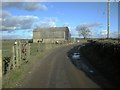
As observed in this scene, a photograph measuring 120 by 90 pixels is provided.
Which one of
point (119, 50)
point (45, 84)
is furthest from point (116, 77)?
point (45, 84)

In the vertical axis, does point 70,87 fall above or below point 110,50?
below

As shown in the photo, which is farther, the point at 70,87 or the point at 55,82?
the point at 55,82

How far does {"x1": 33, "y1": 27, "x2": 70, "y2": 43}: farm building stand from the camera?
132625 mm

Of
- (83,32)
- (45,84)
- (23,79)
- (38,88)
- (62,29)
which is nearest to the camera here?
(38,88)

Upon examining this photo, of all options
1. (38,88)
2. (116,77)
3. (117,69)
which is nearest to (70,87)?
(38,88)

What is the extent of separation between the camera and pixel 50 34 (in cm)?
13638

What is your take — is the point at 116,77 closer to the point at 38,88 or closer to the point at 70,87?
the point at 70,87

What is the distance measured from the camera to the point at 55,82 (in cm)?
1518

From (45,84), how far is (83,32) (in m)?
163

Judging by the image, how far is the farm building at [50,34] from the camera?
132625 millimetres

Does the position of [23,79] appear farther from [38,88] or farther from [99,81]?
[99,81]

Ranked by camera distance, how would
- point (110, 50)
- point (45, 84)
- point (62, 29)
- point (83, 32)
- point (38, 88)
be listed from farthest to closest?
point (83, 32)
point (62, 29)
point (110, 50)
point (45, 84)
point (38, 88)

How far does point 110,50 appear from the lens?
2098 centimetres

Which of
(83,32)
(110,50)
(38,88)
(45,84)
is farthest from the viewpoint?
(83,32)
